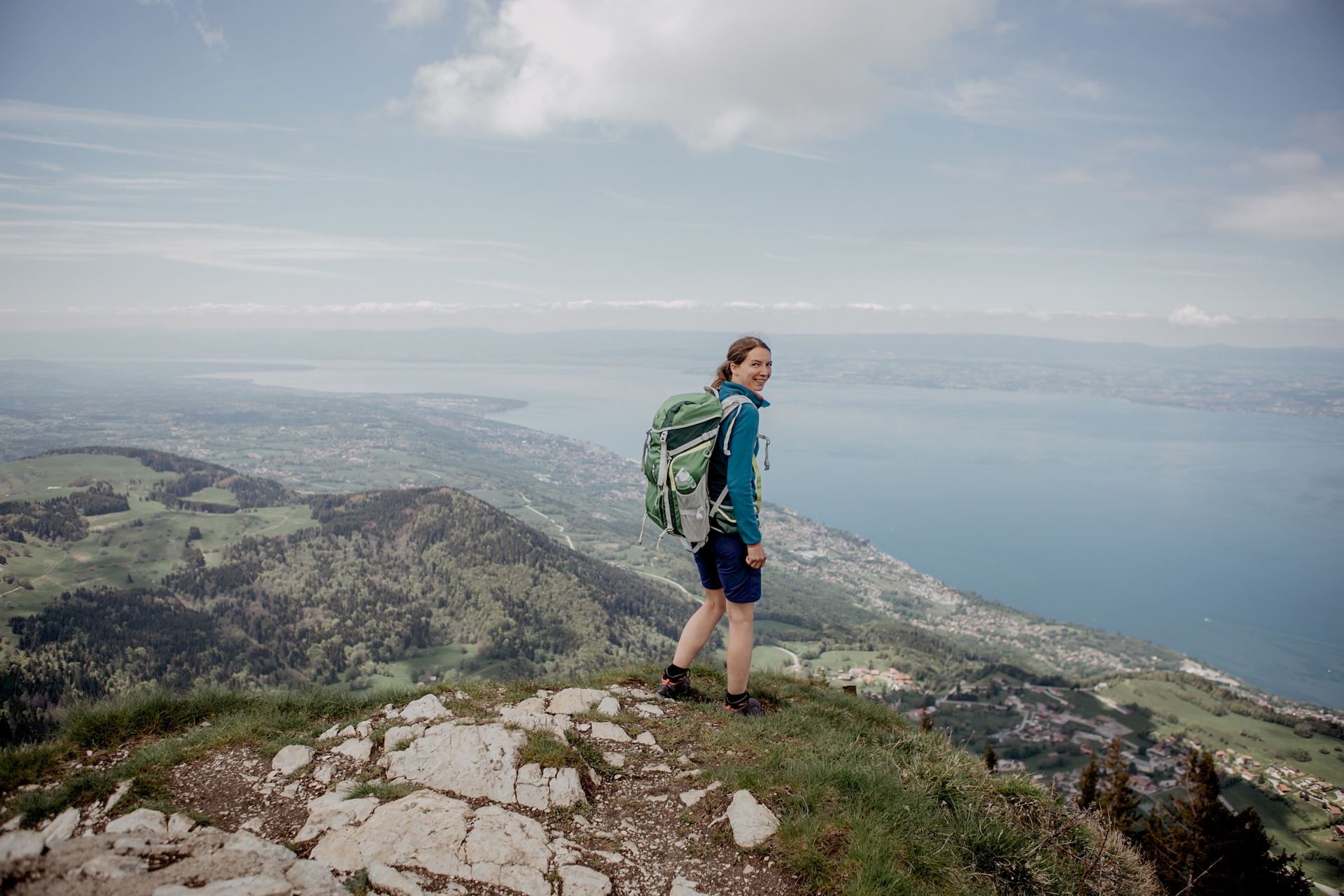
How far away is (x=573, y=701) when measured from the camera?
206 inches

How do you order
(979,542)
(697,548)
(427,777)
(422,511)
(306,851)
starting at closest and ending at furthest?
1. (306,851)
2. (427,777)
3. (697,548)
4. (422,511)
5. (979,542)

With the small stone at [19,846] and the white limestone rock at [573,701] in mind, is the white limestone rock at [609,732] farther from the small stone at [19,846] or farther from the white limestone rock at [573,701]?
the small stone at [19,846]

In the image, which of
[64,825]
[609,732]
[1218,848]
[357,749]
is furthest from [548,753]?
[1218,848]

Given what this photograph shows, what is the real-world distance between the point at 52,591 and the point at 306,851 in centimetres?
6970

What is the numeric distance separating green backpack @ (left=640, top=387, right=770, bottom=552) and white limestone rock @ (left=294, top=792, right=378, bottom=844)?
2.41m

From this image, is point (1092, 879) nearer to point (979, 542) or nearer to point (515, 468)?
point (979, 542)

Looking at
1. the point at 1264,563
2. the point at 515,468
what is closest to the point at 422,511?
the point at 515,468

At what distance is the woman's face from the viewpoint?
4.62m

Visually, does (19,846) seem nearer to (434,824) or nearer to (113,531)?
(434,824)

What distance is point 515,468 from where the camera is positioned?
157250 millimetres

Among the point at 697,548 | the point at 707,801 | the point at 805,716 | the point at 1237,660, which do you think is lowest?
the point at 1237,660

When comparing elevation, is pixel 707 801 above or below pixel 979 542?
above

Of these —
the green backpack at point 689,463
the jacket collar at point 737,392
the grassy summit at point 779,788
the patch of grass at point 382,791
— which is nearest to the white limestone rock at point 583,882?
the grassy summit at point 779,788

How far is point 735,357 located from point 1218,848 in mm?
23285
